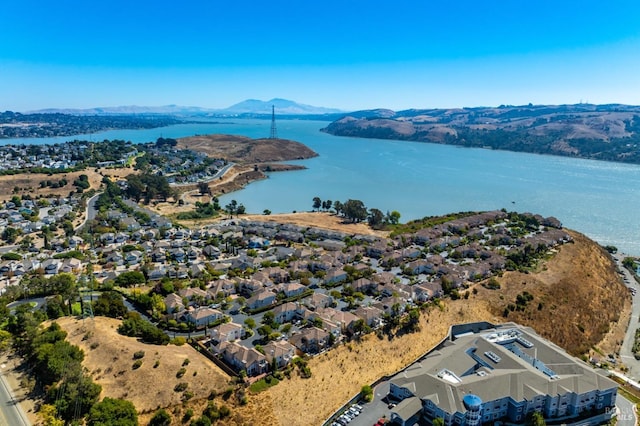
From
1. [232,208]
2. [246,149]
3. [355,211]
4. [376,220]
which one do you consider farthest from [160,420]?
[246,149]

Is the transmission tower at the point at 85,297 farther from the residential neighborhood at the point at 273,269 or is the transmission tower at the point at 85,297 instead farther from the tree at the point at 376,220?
the tree at the point at 376,220

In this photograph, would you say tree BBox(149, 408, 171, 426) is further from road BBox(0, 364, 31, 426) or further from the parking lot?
the parking lot

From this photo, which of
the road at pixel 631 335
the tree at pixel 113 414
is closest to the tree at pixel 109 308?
the tree at pixel 113 414

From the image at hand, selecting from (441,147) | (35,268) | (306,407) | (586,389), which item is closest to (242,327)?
(306,407)

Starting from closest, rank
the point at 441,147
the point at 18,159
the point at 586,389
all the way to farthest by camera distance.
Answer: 1. the point at 586,389
2. the point at 18,159
3. the point at 441,147

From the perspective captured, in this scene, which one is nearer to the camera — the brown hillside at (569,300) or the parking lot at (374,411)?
the parking lot at (374,411)

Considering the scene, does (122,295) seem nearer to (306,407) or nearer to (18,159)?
(306,407)

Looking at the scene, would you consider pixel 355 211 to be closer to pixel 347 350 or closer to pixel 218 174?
pixel 347 350
